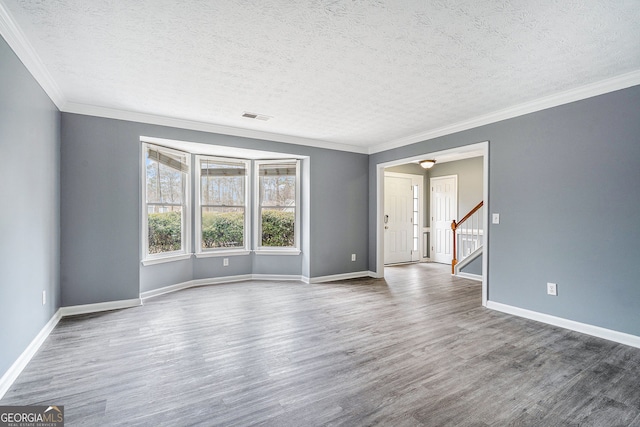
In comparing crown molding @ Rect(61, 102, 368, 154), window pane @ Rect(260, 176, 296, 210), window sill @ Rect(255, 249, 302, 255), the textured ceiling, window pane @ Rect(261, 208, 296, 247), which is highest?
→ the textured ceiling

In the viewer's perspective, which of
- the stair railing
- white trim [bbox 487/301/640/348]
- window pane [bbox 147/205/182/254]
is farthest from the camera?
the stair railing

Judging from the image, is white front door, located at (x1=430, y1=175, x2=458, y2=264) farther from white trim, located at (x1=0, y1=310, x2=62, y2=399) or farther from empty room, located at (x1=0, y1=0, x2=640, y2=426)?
white trim, located at (x1=0, y1=310, x2=62, y2=399)

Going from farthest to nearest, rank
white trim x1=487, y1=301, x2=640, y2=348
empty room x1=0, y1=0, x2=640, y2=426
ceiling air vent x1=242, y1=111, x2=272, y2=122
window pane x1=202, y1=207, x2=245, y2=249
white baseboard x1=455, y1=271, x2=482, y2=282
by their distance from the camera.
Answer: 1. white baseboard x1=455, y1=271, x2=482, y2=282
2. window pane x1=202, y1=207, x2=245, y2=249
3. ceiling air vent x1=242, y1=111, x2=272, y2=122
4. white trim x1=487, y1=301, x2=640, y2=348
5. empty room x1=0, y1=0, x2=640, y2=426

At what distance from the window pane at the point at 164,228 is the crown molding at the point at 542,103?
402 centimetres

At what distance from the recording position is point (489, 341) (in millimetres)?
2992

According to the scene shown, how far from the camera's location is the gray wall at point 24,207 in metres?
2.17

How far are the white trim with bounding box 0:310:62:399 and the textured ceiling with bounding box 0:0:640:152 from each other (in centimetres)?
243

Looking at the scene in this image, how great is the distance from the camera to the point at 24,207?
254cm

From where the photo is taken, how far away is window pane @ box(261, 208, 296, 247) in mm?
5727

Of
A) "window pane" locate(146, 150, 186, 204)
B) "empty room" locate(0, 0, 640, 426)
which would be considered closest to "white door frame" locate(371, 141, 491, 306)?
"empty room" locate(0, 0, 640, 426)

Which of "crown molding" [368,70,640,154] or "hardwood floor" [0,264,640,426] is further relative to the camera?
"crown molding" [368,70,640,154]

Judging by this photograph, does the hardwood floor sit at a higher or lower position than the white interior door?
lower

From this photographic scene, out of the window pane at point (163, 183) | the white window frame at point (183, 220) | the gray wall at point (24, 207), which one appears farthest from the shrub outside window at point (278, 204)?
the gray wall at point (24, 207)

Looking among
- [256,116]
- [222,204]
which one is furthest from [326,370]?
[222,204]
